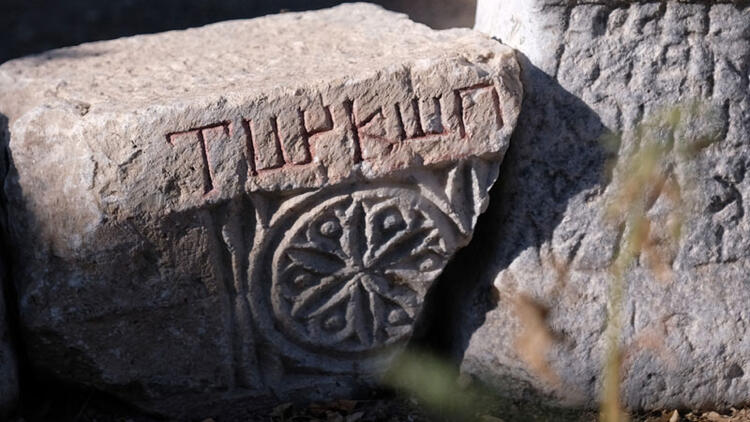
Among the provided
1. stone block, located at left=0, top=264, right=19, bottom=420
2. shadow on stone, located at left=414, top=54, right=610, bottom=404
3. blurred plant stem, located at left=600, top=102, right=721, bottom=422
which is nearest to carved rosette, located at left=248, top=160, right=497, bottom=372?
shadow on stone, located at left=414, top=54, right=610, bottom=404

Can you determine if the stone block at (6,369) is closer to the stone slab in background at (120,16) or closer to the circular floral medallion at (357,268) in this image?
the circular floral medallion at (357,268)

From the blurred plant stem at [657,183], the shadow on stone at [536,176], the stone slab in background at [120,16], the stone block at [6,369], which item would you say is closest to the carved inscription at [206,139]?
the stone block at [6,369]

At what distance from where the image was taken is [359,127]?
2139 millimetres

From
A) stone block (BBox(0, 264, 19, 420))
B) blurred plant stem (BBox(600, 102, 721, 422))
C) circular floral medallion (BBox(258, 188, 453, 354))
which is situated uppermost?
blurred plant stem (BBox(600, 102, 721, 422))

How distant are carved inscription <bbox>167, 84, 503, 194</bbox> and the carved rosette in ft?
0.27

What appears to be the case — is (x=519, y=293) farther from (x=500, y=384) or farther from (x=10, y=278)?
(x=10, y=278)

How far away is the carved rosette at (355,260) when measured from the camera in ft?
7.14

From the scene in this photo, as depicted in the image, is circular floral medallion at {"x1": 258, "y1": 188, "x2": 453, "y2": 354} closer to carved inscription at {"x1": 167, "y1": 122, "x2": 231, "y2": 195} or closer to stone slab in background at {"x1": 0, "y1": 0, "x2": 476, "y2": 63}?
carved inscription at {"x1": 167, "y1": 122, "x2": 231, "y2": 195}

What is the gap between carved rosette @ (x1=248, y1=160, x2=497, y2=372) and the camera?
2.18 metres

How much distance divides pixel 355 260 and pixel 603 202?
0.57 meters

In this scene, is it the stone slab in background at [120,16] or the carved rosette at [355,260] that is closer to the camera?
the carved rosette at [355,260]

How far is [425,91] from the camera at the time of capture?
2.15 meters

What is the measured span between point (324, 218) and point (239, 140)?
25 cm

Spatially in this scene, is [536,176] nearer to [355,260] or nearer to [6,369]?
[355,260]
